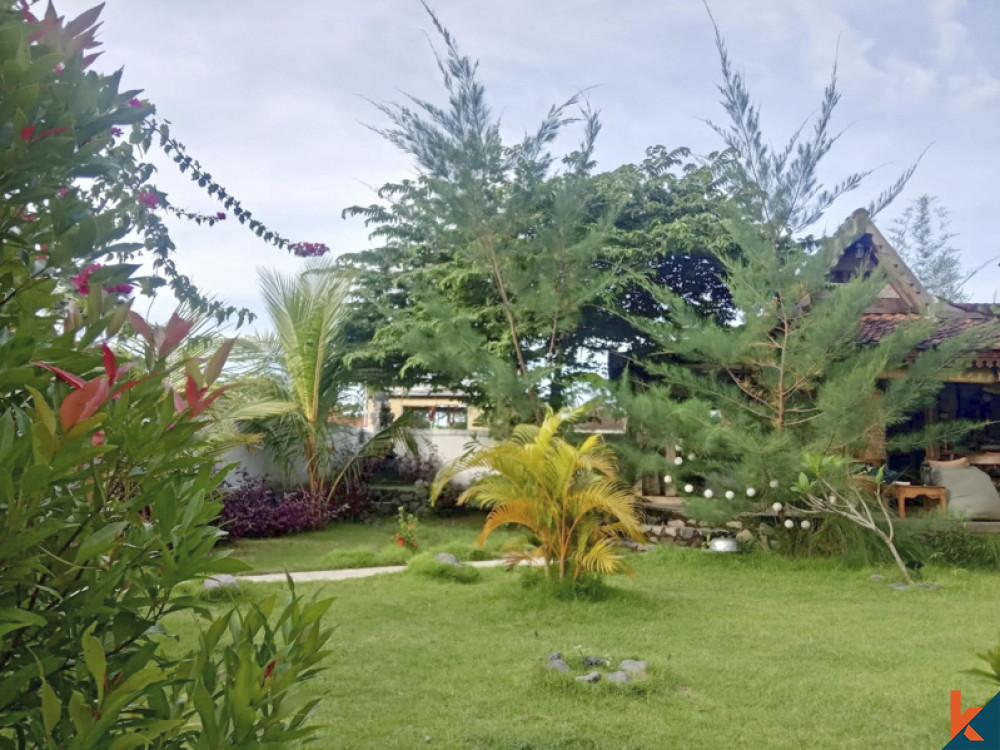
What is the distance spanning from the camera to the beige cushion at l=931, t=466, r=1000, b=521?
9.94 meters

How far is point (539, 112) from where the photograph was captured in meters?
12.5

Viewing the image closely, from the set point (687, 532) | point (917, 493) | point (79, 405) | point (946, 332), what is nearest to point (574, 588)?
point (687, 532)

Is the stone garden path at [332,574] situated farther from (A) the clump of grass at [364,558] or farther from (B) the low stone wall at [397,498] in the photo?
(B) the low stone wall at [397,498]

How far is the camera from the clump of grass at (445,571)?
8406mm

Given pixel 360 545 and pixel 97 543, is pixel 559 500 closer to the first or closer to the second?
pixel 360 545

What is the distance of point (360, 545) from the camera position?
11.3 metres

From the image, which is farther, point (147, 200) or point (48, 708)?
point (147, 200)

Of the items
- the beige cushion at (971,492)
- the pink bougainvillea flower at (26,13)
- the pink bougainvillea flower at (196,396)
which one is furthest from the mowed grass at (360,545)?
the pink bougainvillea flower at (26,13)

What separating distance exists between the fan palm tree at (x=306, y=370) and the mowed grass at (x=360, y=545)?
3.78 feet

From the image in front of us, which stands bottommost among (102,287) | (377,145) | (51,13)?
(102,287)

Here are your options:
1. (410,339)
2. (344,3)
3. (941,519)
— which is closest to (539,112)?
(410,339)

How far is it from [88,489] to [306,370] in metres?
11.6

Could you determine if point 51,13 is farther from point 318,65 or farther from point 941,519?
point 941,519

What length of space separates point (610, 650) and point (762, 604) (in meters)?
2.57
